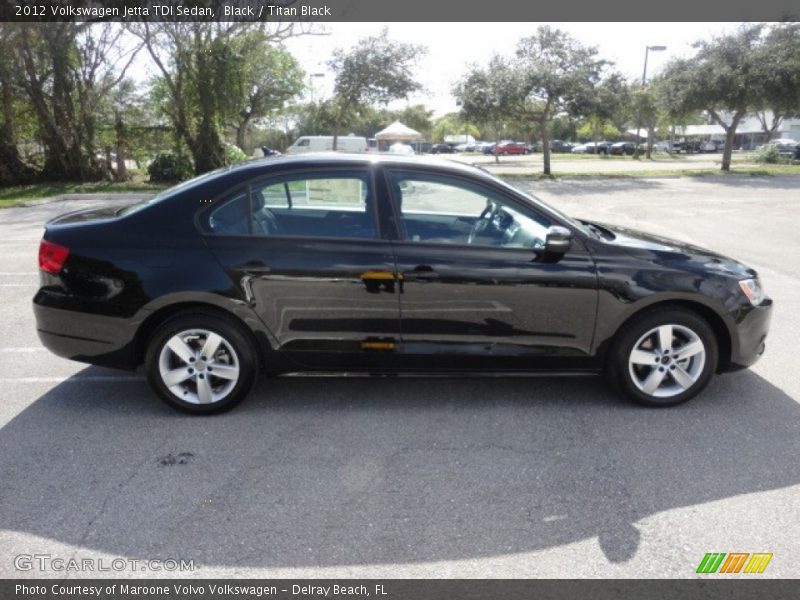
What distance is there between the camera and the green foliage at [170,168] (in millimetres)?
24125

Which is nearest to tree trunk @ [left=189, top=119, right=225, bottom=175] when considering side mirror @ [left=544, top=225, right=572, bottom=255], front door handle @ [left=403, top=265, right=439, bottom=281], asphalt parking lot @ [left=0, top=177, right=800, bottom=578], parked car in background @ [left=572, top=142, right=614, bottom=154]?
asphalt parking lot @ [left=0, top=177, right=800, bottom=578]

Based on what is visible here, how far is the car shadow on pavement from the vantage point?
287 centimetres

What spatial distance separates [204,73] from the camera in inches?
875

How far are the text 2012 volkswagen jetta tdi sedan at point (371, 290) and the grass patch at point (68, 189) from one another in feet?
60.9

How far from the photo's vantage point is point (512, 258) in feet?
13.1

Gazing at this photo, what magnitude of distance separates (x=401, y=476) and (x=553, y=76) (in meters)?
24.3

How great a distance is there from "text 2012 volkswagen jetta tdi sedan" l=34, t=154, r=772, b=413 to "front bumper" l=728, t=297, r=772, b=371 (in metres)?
0.01

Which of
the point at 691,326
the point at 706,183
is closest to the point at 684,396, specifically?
the point at 691,326

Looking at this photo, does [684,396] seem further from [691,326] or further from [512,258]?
[512,258]

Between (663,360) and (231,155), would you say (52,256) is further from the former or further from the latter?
(231,155)

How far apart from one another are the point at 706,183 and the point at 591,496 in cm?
2490

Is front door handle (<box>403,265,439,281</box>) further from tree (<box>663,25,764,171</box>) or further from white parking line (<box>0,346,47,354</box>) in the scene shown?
tree (<box>663,25,764,171</box>)

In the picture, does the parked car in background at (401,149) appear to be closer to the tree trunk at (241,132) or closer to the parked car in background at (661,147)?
the tree trunk at (241,132)

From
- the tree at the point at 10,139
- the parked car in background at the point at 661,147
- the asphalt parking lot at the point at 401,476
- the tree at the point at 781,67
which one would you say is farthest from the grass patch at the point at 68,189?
the parked car in background at the point at 661,147
